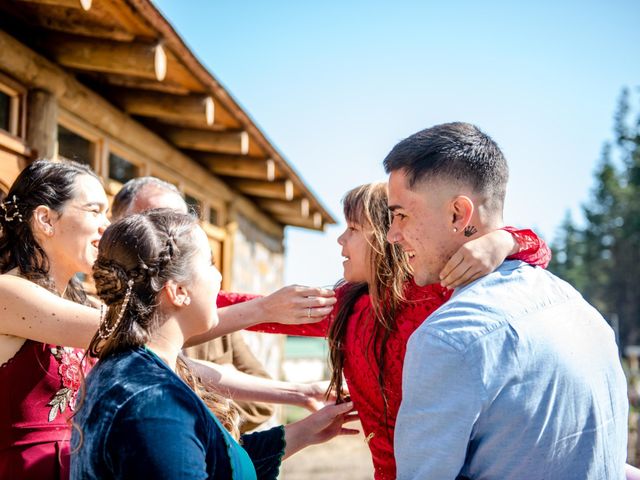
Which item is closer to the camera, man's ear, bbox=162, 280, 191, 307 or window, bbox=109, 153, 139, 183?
man's ear, bbox=162, 280, 191, 307

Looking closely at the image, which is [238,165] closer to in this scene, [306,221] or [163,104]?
[163,104]

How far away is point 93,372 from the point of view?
1.65 metres

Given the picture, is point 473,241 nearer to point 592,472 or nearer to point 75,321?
point 592,472

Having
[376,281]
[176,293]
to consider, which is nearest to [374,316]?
[376,281]

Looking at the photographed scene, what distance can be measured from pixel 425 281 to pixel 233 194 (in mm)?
6360

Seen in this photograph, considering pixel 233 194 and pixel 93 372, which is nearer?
pixel 93 372

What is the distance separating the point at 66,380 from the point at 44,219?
576 millimetres

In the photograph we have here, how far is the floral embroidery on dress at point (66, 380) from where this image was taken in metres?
2.19

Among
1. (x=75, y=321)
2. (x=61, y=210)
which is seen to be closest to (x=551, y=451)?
(x=75, y=321)

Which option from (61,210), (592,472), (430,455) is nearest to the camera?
(430,455)

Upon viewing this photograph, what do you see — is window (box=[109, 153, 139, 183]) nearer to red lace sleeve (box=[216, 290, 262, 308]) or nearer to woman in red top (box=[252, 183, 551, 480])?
red lace sleeve (box=[216, 290, 262, 308])

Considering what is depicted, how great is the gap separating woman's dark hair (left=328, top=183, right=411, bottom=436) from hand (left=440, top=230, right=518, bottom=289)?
593mm

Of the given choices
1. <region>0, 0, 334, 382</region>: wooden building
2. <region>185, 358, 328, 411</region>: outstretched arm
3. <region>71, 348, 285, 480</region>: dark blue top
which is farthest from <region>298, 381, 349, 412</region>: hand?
<region>71, 348, 285, 480</region>: dark blue top

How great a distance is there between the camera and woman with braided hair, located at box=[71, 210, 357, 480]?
145 centimetres
